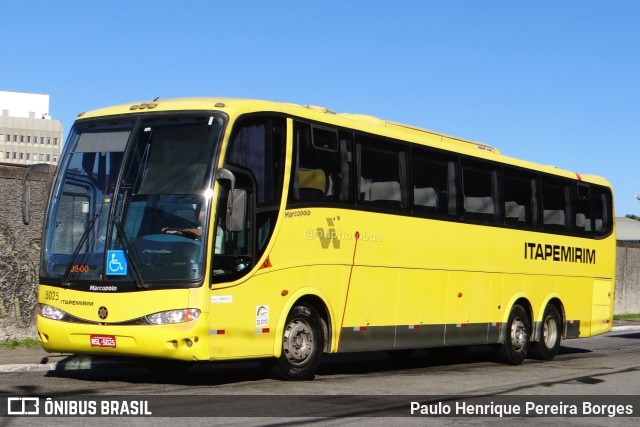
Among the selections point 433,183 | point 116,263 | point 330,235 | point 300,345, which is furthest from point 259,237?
point 433,183

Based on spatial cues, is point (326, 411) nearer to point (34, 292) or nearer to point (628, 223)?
point (34, 292)

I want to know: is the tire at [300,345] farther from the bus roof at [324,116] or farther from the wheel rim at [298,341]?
the bus roof at [324,116]

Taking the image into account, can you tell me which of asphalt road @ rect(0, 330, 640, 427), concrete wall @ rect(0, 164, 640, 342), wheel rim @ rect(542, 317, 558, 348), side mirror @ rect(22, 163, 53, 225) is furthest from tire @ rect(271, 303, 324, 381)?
wheel rim @ rect(542, 317, 558, 348)

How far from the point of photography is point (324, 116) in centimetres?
1488

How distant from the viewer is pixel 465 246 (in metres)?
17.9

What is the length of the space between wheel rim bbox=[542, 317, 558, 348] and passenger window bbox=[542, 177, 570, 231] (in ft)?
5.85

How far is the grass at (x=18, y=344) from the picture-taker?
17.7m

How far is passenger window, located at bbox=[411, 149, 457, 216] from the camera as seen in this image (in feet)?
55.0

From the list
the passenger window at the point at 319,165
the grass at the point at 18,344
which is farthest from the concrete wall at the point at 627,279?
the passenger window at the point at 319,165

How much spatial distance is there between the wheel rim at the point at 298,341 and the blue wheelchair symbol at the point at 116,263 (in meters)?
2.44

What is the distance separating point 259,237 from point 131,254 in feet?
5.44

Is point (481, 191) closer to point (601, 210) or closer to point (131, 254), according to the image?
point (601, 210)

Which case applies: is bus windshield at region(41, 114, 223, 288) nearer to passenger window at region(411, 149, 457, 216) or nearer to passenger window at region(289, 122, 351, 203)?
passenger window at region(289, 122, 351, 203)

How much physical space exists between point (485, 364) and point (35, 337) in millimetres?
7867
